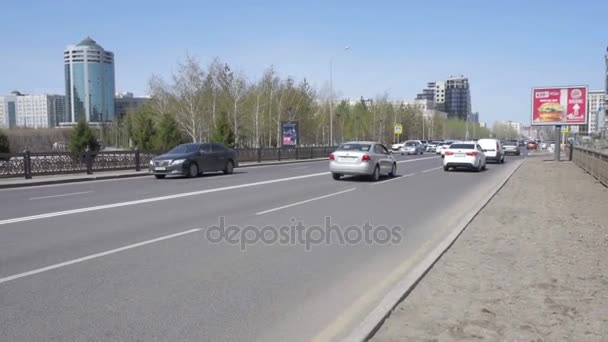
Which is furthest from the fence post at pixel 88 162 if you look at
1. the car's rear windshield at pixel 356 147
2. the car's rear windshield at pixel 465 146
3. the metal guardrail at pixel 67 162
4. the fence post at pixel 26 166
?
the car's rear windshield at pixel 465 146

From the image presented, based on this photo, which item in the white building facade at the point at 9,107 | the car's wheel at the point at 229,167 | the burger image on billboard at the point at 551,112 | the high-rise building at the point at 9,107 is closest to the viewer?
the car's wheel at the point at 229,167

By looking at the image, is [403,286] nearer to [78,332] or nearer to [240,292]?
[240,292]

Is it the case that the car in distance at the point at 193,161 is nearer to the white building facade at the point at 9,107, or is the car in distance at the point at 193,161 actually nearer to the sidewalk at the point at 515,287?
the sidewalk at the point at 515,287

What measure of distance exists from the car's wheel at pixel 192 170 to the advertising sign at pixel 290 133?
789 inches

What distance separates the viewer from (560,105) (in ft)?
117

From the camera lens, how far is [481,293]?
5547 millimetres

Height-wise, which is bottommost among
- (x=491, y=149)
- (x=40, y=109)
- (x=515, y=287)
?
(x=515, y=287)

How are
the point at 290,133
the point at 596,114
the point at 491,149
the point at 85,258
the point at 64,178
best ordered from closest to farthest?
the point at 85,258 < the point at 64,178 < the point at 491,149 < the point at 290,133 < the point at 596,114

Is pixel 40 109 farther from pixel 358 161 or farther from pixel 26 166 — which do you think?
pixel 358 161

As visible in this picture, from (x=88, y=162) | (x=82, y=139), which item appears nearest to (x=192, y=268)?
(x=88, y=162)

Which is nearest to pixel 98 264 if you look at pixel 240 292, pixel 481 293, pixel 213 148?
pixel 240 292

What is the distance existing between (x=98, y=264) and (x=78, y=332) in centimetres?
246

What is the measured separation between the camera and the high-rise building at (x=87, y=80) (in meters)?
119

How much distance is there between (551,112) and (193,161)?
26.4 meters
